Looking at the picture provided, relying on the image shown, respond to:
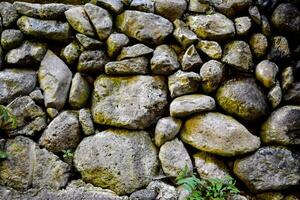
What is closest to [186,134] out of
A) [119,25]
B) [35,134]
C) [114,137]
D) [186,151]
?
[186,151]

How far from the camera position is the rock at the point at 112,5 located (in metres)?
2.88

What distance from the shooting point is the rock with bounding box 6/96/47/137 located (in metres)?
2.80

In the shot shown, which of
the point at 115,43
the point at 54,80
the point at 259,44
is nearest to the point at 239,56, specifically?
the point at 259,44

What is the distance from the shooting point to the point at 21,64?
2879 millimetres

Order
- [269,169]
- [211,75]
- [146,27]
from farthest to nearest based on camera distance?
1. [146,27]
2. [211,75]
3. [269,169]

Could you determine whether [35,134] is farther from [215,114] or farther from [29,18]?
[215,114]

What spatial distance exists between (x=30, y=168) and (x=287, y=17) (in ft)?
8.32

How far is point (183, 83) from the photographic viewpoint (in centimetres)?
277

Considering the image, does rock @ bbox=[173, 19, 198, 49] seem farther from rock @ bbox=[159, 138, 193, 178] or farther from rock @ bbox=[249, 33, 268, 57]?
rock @ bbox=[159, 138, 193, 178]

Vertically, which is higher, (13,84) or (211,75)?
(211,75)

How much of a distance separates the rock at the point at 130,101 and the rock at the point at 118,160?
0.37 ft

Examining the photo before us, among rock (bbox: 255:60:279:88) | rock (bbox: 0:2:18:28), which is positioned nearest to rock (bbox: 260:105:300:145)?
rock (bbox: 255:60:279:88)

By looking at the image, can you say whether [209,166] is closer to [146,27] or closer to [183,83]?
[183,83]

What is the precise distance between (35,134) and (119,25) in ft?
3.99
